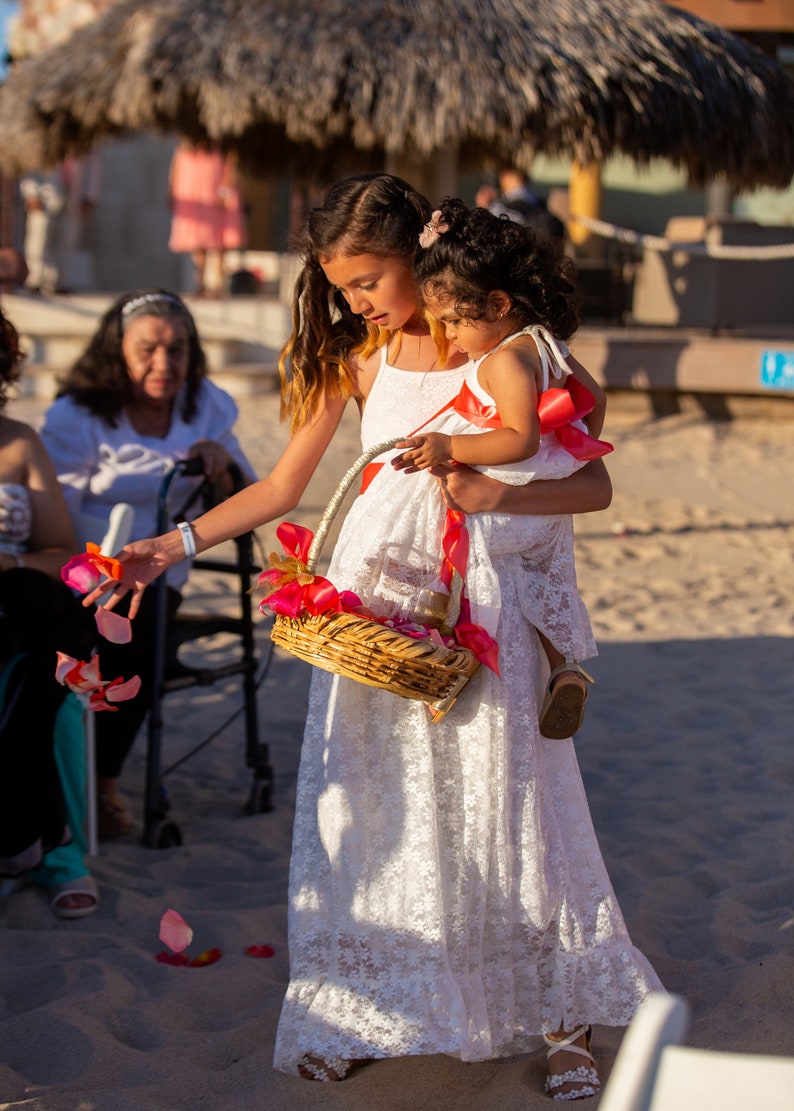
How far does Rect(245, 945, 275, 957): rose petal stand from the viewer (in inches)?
121

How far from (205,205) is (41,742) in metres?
10.6

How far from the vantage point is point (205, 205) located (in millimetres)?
12969

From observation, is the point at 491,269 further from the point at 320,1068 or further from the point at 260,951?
the point at 260,951

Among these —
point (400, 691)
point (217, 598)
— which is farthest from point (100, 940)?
point (217, 598)

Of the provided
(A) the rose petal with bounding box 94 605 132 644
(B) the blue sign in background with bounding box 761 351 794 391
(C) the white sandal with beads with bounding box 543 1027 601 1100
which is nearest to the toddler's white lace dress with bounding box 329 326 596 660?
(A) the rose petal with bounding box 94 605 132 644

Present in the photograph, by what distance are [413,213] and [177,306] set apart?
1.83m

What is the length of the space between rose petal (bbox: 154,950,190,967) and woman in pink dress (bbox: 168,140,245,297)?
10806mm

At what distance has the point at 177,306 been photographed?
13.5ft

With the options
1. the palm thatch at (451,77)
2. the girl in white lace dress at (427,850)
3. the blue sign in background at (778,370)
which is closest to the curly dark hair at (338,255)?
the girl in white lace dress at (427,850)

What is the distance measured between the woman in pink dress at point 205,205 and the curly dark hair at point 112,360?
9.11 metres

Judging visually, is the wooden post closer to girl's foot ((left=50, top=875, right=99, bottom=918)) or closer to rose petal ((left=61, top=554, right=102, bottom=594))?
girl's foot ((left=50, top=875, right=99, bottom=918))

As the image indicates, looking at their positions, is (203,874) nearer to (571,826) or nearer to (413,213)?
(571,826)

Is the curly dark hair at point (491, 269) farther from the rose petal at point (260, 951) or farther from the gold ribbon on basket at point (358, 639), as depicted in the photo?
the rose petal at point (260, 951)

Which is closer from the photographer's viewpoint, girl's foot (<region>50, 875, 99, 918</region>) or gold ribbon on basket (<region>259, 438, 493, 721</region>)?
gold ribbon on basket (<region>259, 438, 493, 721</region>)
